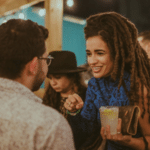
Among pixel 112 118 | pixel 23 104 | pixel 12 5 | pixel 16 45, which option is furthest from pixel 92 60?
pixel 12 5

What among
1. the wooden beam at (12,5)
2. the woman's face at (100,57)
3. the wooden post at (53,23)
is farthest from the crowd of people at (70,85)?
the wooden beam at (12,5)

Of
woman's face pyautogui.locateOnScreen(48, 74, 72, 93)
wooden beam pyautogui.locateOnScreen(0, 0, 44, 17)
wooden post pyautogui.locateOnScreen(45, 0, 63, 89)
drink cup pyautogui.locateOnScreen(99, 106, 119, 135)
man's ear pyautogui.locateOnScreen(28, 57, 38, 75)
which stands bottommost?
drink cup pyautogui.locateOnScreen(99, 106, 119, 135)

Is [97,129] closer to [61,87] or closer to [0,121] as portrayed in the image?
[61,87]

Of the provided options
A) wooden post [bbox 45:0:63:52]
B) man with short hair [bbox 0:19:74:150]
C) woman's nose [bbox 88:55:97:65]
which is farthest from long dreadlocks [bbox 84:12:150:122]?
wooden post [bbox 45:0:63:52]

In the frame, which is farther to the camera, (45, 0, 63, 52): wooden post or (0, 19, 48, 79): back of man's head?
(45, 0, 63, 52): wooden post

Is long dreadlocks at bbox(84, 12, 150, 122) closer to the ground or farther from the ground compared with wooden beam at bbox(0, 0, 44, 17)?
closer to the ground

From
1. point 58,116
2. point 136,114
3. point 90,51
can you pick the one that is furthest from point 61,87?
point 58,116

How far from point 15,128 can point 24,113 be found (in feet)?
0.22

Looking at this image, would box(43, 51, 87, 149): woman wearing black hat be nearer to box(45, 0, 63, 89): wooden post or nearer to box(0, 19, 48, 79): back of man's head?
box(45, 0, 63, 89): wooden post

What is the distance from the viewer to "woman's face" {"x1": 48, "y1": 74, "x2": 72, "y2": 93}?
2.44m

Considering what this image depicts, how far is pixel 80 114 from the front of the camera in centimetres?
179

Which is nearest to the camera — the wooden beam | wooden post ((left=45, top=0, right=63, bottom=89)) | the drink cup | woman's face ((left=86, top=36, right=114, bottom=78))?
the drink cup

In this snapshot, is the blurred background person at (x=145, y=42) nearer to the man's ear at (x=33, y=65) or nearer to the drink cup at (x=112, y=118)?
the drink cup at (x=112, y=118)

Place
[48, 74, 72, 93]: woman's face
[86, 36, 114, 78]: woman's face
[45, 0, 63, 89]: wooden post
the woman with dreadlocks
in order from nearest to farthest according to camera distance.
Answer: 1. the woman with dreadlocks
2. [86, 36, 114, 78]: woman's face
3. [48, 74, 72, 93]: woman's face
4. [45, 0, 63, 89]: wooden post
